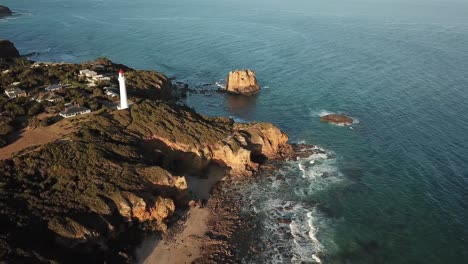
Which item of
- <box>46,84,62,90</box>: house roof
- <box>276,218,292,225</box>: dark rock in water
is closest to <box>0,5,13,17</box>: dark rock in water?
<box>46,84,62,90</box>: house roof

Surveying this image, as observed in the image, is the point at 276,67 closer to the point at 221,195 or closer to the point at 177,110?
→ the point at 177,110

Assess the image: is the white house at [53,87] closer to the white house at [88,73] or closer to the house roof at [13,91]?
the house roof at [13,91]

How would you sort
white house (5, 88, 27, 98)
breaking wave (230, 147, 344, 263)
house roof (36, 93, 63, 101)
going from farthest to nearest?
white house (5, 88, 27, 98), house roof (36, 93, 63, 101), breaking wave (230, 147, 344, 263)

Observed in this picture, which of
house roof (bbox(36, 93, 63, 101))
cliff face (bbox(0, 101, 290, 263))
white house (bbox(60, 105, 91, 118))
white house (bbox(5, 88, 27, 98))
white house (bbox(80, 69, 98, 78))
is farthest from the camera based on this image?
white house (bbox(80, 69, 98, 78))

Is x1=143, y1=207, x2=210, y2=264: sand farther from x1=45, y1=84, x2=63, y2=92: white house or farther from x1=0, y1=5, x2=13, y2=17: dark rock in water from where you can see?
x1=0, y1=5, x2=13, y2=17: dark rock in water

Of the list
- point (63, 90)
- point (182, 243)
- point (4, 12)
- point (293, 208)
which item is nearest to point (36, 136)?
point (63, 90)
